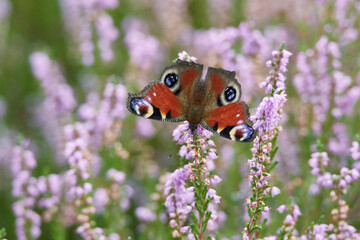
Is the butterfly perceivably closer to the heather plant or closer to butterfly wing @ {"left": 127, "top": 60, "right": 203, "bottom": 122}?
butterfly wing @ {"left": 127, "top": 60, "right": 203, "bottom": 122}

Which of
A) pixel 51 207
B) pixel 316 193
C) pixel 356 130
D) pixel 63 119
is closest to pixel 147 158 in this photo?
pixel 63 119

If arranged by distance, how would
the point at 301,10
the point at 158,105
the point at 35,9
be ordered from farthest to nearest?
the point at 35,9
the point at 301,10
the point at 158,105

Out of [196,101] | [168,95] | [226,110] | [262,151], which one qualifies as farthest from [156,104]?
[262,151]

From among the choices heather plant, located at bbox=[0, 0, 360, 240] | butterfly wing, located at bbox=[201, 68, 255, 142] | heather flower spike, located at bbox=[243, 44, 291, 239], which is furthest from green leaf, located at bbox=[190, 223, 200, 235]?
butterfly wing, located at bbox=[201, 68, 255, 142]

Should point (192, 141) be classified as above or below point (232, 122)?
below

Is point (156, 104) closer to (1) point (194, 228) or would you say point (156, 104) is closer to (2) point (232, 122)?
(2) point (232, 122)

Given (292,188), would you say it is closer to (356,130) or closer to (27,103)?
(356,130)

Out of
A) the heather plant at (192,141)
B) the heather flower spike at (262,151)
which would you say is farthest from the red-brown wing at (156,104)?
the heather flower spike at (262,151)
